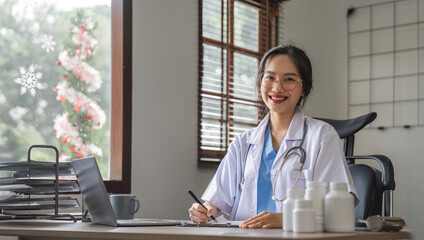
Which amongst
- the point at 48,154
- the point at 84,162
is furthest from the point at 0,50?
the point at 84,162

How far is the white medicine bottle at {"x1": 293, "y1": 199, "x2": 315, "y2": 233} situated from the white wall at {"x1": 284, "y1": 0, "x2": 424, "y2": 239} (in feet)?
9.99

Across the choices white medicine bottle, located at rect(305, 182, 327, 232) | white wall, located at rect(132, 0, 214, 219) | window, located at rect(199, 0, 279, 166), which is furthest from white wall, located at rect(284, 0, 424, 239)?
white medicine bottle, located at rect(305, 182, 327, 232)

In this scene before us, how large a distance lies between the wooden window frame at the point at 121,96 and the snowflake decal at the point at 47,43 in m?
0.32

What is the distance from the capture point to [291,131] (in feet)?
6.93

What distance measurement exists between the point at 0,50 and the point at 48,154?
0.54 meters

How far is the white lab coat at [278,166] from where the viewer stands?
1.93 metres

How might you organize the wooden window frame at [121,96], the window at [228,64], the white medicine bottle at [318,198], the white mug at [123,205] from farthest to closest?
1. the window at [228,64]
2. the wooden window frame at [121,96]
3. the white mug at [123,205]
4. the white medicine bottle at [318,198]

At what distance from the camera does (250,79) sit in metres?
4.02

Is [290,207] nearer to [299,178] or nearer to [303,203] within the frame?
[303,203]

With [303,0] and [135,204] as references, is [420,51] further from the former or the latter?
[135,204]

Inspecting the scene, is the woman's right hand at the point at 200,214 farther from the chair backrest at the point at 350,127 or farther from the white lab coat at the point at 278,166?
the chair backrest at the point at 350,127

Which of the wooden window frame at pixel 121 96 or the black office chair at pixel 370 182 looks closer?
the black office chair at pixel 370 182

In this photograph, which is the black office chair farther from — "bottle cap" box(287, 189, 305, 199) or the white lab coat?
"bottle cap" box(287, 189, 305, 199)

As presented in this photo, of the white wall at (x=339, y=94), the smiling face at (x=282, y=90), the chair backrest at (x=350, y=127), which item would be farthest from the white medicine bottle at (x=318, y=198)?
→ the white wall at (x=339, y=94)
